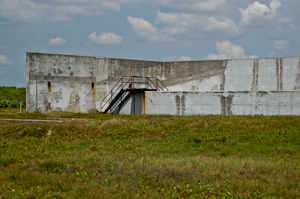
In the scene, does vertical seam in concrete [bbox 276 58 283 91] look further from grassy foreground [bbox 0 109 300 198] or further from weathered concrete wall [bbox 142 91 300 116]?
grassy foreground [bbox 0 109 300 198]

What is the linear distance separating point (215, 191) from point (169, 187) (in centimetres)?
121

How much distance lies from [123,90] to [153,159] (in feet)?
53.5

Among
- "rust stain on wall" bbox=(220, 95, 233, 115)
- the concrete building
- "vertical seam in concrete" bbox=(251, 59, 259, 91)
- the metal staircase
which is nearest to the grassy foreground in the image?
"rust stain on wall" bbox=(220, 95, 233, 115)

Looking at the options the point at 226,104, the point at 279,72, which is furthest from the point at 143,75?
the point at 279,72

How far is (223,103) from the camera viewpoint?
24219 millimetres

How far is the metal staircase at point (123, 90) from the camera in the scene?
92.6ft

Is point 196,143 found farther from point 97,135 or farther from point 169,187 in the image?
point 169,187

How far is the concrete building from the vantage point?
26141 millimetres

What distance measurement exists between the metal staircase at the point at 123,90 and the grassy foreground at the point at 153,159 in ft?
23.9

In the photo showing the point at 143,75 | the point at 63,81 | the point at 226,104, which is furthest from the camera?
the point at 143,75

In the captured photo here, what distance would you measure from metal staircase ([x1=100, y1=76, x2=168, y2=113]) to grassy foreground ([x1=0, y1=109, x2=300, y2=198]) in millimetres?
7280

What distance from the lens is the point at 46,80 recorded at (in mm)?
27938

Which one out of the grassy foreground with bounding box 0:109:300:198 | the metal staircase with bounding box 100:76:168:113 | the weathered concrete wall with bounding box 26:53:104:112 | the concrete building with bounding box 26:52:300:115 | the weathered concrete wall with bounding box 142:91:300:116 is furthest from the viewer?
the metal staircase with bounding box 100:76:168:113

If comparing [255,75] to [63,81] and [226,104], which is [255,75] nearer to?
[226,104]
